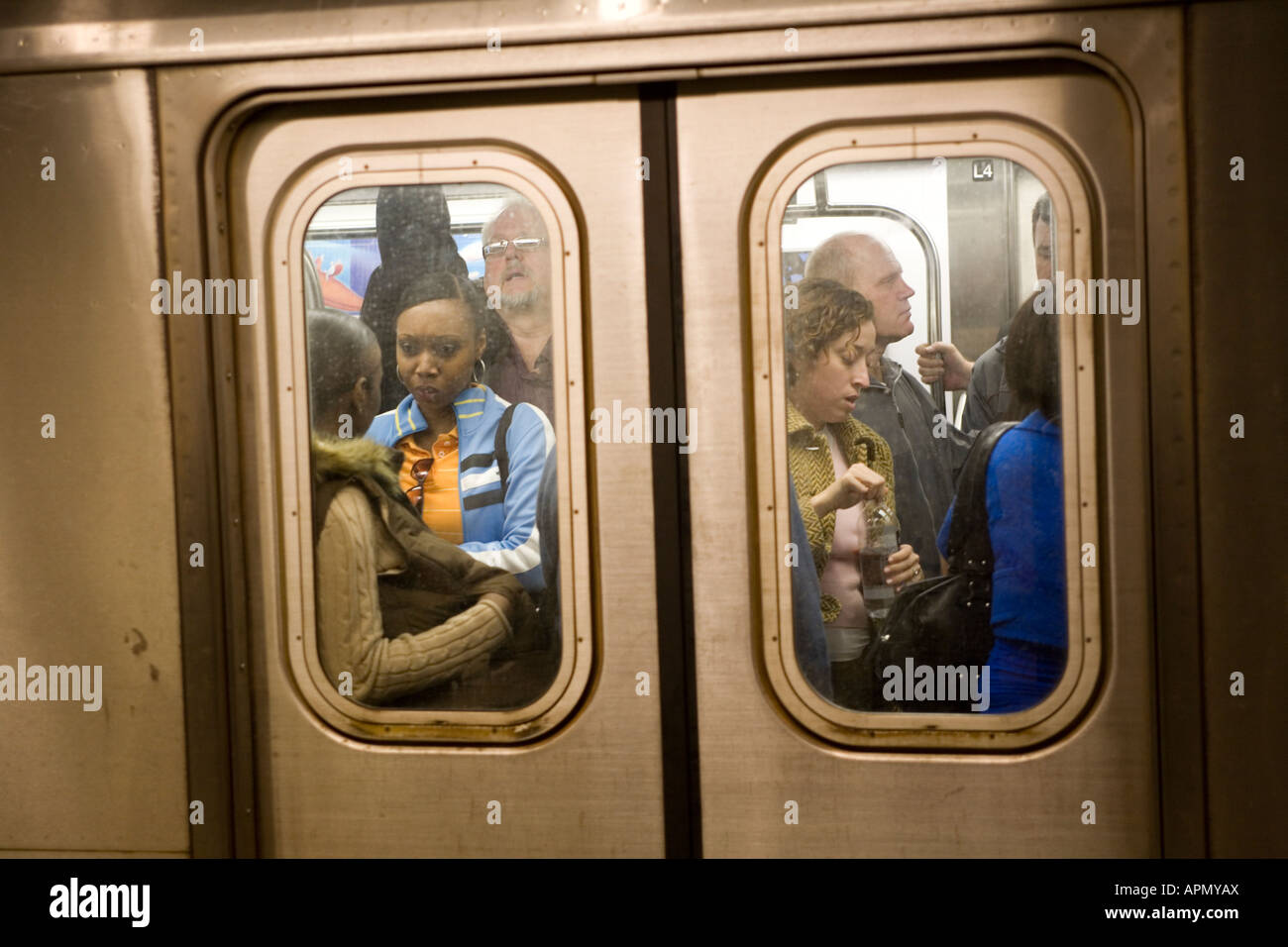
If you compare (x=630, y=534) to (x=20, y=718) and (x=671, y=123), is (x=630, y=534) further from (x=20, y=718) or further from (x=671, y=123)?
(x=20, y=718)

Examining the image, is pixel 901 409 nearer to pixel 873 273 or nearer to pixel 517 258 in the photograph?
pixel 873 273

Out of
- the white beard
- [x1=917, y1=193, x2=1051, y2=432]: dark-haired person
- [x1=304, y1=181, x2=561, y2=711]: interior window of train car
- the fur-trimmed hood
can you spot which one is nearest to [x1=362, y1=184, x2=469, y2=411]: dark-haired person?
[x1=304, y1=181, x2=561, y2=711]: interior window of train car

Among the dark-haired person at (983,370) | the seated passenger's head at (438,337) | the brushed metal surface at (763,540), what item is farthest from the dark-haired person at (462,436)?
the dark-haired person at (983,370)

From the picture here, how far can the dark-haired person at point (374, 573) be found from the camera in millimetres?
2389

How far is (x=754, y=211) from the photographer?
7.45 ft

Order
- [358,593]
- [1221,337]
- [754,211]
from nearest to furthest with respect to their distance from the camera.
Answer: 1. [1221,337]
2. [754,211]
3. [358,593]

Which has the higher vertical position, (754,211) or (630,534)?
(754,211)

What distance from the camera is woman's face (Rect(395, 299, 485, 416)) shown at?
2.36 metres

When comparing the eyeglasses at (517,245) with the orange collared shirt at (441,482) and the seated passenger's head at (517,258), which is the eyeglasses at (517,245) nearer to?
the seated passenger's head at (517,258)

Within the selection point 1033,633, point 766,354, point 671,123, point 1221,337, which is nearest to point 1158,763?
point 1033,633

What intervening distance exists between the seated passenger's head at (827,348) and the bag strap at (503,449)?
0.65 metres

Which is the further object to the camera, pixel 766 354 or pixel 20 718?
pixel 20 718

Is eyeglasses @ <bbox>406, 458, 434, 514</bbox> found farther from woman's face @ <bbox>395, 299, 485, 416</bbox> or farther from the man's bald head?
the man's bald head

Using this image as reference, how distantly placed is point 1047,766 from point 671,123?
1.67 m
